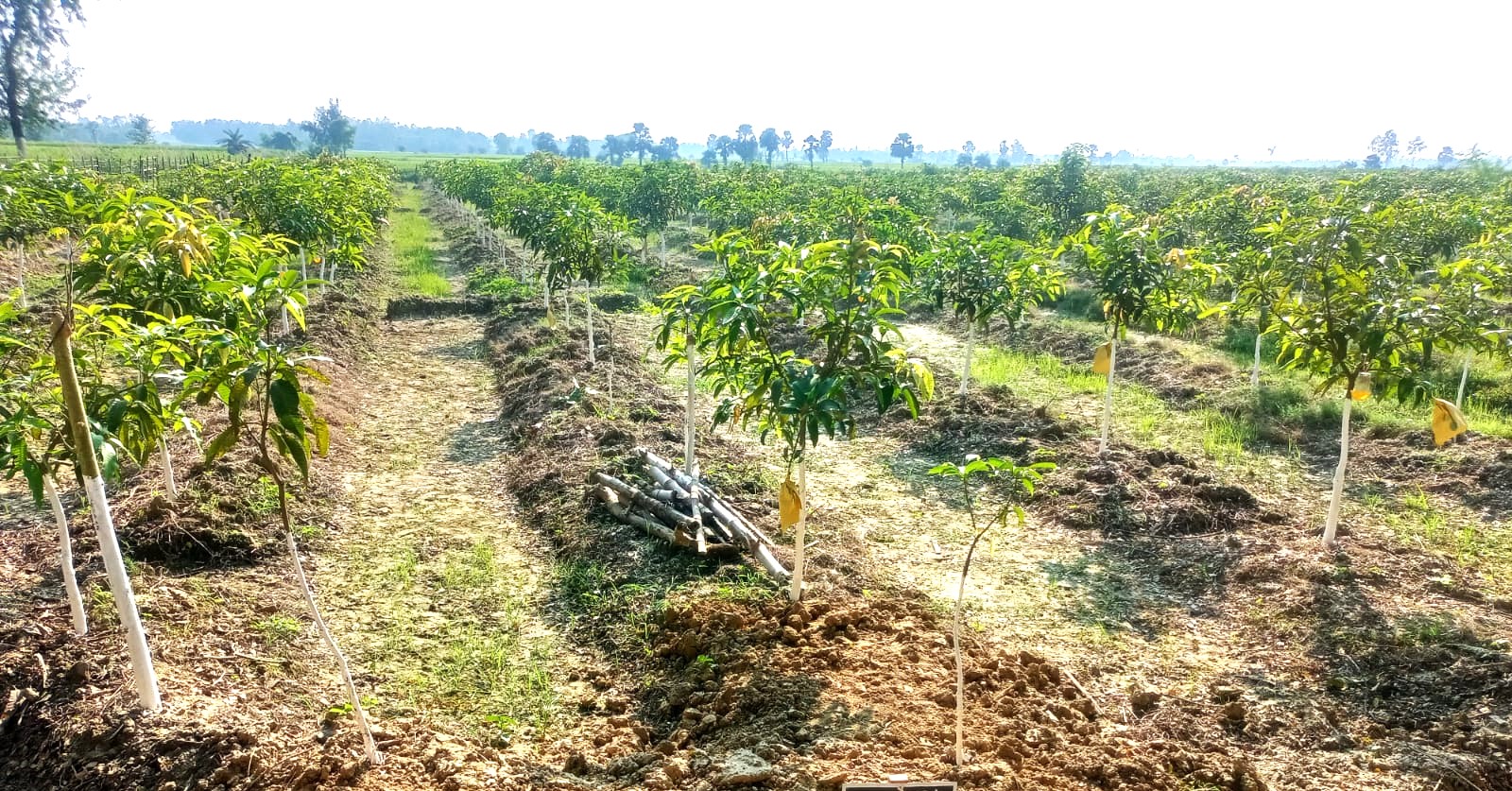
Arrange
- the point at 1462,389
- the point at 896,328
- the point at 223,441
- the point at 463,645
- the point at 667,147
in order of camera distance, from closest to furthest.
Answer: the point at 223,441 → the point at 896,328 → the point at 463,645 → the point at 1462,389 → the point at 667,147

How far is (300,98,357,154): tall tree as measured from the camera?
97.0 meters

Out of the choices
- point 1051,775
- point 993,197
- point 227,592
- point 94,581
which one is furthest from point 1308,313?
point 993,197

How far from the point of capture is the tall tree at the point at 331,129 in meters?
97.0

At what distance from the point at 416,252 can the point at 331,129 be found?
8572 centimetres

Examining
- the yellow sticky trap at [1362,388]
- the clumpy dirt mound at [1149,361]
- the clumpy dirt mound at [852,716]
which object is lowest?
the clumpy dirt mound at [852,716]

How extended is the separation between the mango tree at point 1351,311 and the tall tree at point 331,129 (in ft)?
350

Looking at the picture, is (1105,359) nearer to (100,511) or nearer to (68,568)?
(100,511)

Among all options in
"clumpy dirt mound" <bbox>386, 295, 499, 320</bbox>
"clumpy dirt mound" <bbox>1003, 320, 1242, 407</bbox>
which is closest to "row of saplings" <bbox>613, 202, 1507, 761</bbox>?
"clumpy dirt mound" <bbox>1003, 320, 1242, 407</bbox>

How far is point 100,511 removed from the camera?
3842 millimetres

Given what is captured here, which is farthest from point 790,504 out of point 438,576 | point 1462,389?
point 1462,389

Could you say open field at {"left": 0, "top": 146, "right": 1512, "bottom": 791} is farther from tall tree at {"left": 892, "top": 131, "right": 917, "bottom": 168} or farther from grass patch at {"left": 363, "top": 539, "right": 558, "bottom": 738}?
tall tree at {"left": 892, "top": 131, "right": 917, "bottom": 168}

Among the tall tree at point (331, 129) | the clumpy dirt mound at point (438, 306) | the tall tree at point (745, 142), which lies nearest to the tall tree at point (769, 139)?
the tall tree at point (745, 142)

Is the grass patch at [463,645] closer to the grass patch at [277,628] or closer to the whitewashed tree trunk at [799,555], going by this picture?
the grass patch at [277,628]

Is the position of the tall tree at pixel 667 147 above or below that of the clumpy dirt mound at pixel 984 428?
above
